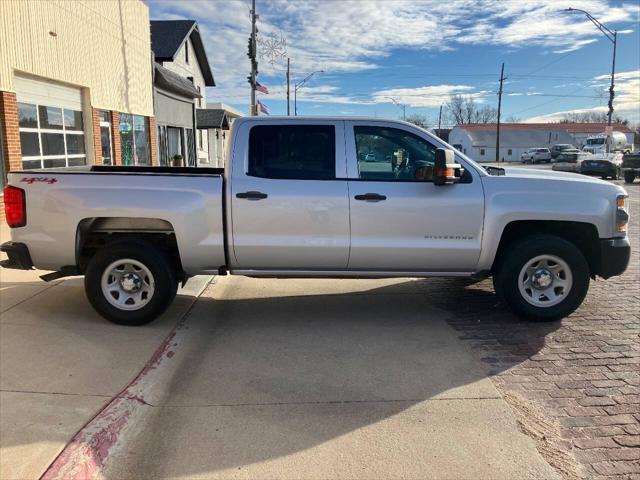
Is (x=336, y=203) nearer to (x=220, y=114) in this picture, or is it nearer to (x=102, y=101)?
(x=102, y=101)

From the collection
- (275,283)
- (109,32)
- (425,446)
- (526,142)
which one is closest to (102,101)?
(109,32)

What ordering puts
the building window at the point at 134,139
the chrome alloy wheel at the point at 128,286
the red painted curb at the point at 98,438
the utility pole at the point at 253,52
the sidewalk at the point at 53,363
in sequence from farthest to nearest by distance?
the utility pole at the point at 253,52, the building window at the point at 134,139, the chrome alloy wheel at the point at 128,286, the sidewalk at the point at 53,363, the red painted curb at the point at 98,438

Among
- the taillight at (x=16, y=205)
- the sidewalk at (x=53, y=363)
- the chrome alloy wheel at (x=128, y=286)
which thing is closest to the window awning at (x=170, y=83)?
the sidewalk at (x=53, y=363)

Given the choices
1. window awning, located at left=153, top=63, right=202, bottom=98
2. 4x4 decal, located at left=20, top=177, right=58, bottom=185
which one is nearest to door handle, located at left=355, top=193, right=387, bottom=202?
4x4 decal, located at left=20, top=177, right=58, bottom=185

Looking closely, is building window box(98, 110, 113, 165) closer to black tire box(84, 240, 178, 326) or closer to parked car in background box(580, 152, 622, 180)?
black tire box(84, 240, 178, 326)

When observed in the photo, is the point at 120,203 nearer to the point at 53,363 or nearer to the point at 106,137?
the point at 53,363

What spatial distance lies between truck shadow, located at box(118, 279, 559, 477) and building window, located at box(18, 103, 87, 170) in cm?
802

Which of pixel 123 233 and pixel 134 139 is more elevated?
pixel 134 139

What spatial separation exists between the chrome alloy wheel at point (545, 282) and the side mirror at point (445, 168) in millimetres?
1231

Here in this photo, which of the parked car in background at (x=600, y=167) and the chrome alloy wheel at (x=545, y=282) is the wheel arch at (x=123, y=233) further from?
the parked car in background at (x=600, y=167)

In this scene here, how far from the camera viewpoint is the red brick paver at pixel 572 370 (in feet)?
10.8

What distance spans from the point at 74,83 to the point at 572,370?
13689 millimetres

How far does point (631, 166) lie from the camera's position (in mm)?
27453

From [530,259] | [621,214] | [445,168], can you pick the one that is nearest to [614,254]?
[621,214]
